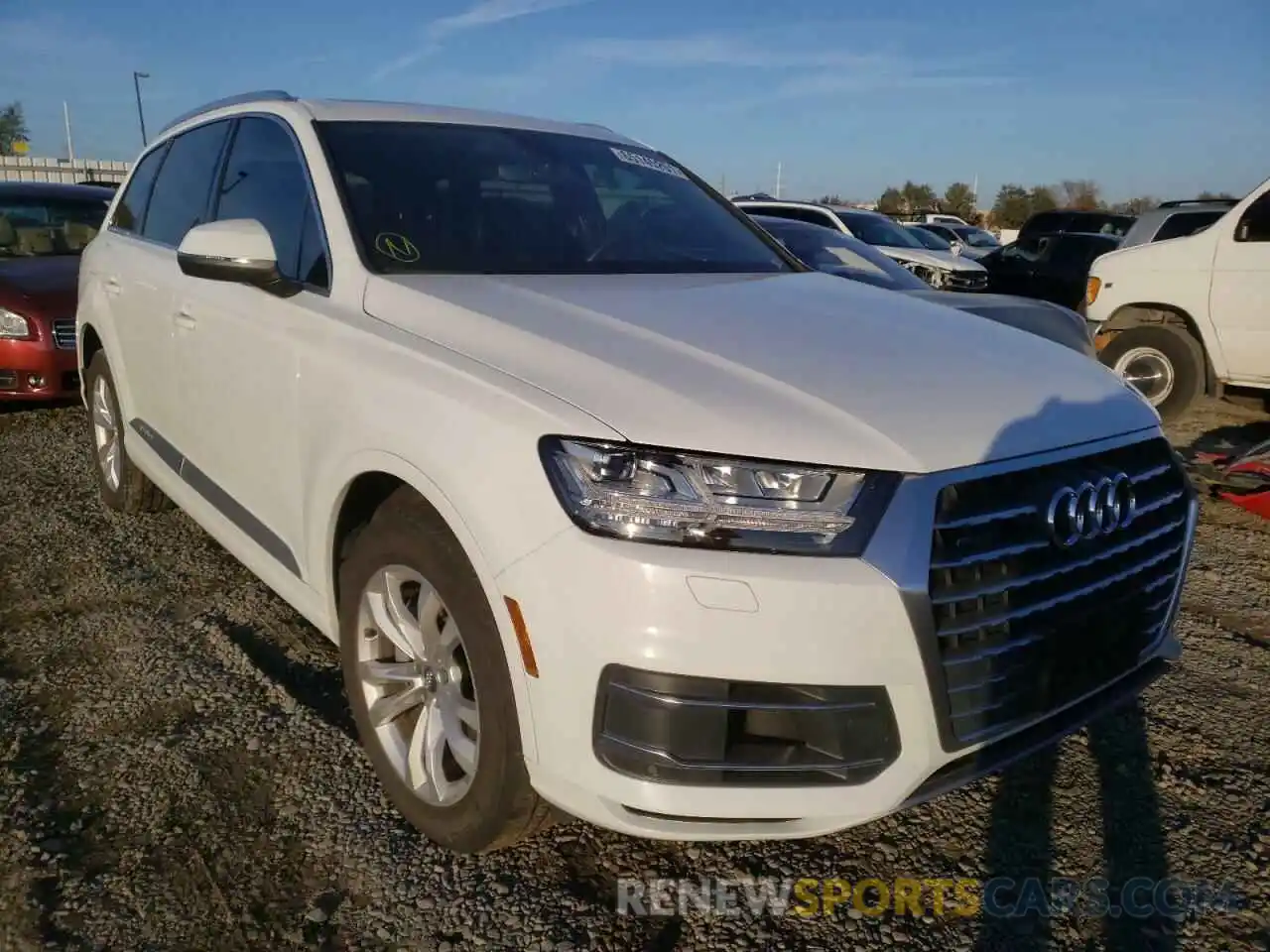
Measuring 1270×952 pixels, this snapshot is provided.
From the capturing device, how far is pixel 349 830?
247cm

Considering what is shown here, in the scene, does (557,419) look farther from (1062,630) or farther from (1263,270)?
(1263,270)

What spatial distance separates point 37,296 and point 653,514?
6.50 m

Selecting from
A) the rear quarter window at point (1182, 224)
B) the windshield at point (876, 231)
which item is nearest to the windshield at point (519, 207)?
the rear quarter window at point (1182, 224)

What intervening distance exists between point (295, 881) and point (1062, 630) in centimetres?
177

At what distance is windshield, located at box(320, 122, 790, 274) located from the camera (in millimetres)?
2902

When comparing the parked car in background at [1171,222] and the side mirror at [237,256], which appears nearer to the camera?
the side mirror at [237,256]

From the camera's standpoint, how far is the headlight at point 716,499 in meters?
1.86

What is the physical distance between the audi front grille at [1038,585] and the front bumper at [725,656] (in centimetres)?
6

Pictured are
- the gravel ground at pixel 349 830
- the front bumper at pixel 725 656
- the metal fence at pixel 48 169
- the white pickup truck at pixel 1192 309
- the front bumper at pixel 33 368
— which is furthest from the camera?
the metal fence at pixel 48 169

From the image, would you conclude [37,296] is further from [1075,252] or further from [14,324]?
[1075,252]

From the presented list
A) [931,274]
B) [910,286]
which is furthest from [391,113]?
[931,274]

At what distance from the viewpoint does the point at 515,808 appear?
2.12 metres

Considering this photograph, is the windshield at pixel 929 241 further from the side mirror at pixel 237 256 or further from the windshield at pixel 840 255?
the side mirror at pixel 237 256

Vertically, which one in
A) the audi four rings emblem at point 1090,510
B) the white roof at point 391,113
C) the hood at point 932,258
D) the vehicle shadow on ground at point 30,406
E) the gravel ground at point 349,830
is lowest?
the vehicle shadow on ground at point 30,406
